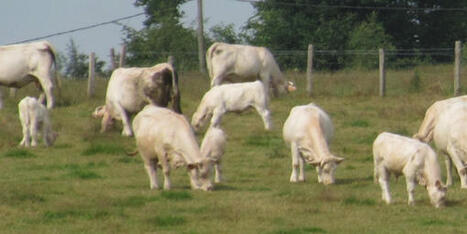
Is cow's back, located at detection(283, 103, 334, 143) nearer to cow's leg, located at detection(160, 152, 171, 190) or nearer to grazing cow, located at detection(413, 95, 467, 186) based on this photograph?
grazing cow, located at detection(413, 95, 467, 186)

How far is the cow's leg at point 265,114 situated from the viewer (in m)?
25.4

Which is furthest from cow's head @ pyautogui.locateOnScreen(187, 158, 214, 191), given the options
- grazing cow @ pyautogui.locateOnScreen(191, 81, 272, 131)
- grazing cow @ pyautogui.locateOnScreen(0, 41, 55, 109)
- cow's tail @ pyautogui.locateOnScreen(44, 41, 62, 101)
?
cow's tail @ pyautogui.locateOnScreen(44, 41, 62, 101)

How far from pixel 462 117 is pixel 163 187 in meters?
4.30

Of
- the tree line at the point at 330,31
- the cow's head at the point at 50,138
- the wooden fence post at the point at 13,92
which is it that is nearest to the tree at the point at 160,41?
the tree line at the point at 330,31

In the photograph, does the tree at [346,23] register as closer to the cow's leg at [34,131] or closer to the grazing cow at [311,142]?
the cow's leg at [34,131]

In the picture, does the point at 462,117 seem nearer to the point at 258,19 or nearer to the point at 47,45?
the point at 47,45

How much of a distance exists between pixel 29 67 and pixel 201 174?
13.3 metres

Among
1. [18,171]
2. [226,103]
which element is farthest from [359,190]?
[226,103]

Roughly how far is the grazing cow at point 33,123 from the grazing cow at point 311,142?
606cm

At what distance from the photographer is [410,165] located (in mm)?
15867

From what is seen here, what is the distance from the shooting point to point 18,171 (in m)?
19.8

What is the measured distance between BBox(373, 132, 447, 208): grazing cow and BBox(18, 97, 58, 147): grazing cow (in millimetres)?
8589

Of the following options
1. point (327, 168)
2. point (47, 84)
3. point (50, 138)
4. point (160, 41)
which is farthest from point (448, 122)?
point (160, 41)

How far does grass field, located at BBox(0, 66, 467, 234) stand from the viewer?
1456 centimetres
